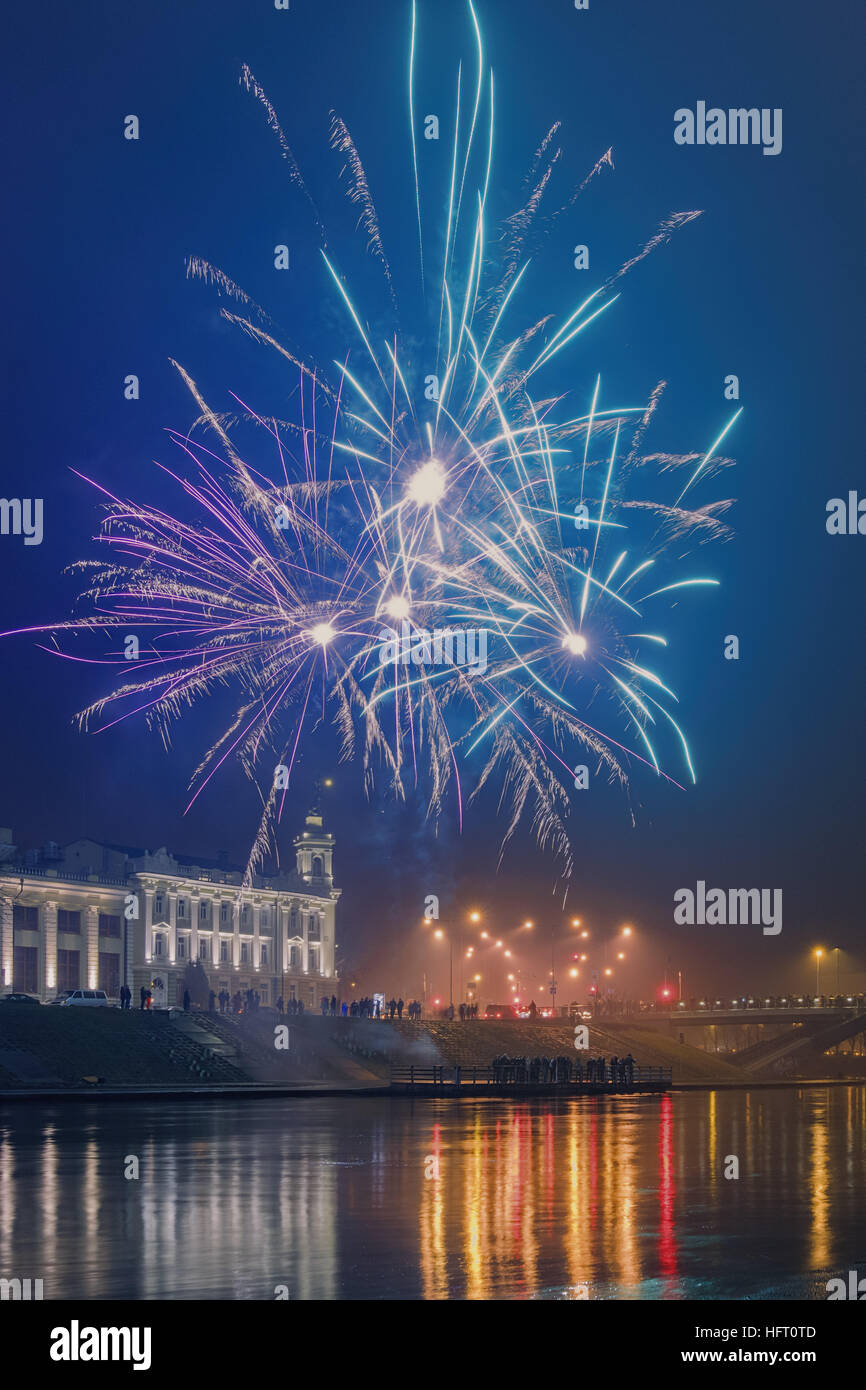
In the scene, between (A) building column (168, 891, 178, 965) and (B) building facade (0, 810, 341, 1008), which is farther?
(A) building column (168, 891, 178, 965)

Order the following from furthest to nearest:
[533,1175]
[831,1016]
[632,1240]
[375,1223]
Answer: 1. [831,1016]
2. [533,1175]
3. [375,1223]
4. [632,1240]

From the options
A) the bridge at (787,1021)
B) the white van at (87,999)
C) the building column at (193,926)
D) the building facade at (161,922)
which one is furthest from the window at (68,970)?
the bridge at (787,1021)

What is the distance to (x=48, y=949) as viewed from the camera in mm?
105812

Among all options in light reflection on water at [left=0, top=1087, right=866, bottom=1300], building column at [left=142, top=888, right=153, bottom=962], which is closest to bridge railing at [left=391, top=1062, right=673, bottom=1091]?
light reflection on water at [left=0, top=1087, right=866, bottom=1300]

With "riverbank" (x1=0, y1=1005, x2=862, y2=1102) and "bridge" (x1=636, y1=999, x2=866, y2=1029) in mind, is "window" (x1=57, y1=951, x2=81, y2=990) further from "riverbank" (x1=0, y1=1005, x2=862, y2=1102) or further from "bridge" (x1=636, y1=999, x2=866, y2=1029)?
"bridge" (x1=636, y1=999, x2=866, y2=1029)

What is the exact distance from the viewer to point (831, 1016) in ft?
429

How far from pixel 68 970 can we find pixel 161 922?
11.2 meters

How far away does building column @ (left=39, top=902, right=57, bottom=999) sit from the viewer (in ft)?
347

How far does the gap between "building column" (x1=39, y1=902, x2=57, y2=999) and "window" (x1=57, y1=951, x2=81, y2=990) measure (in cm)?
77

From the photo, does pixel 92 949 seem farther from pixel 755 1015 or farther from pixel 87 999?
pixel 755 1015

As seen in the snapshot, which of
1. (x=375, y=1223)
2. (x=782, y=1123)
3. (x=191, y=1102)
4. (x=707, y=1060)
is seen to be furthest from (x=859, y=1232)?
(x=707, y=1060)

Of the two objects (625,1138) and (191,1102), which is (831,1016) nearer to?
(191,1102)

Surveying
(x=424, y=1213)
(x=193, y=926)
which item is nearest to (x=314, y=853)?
(x=193, y=926)
